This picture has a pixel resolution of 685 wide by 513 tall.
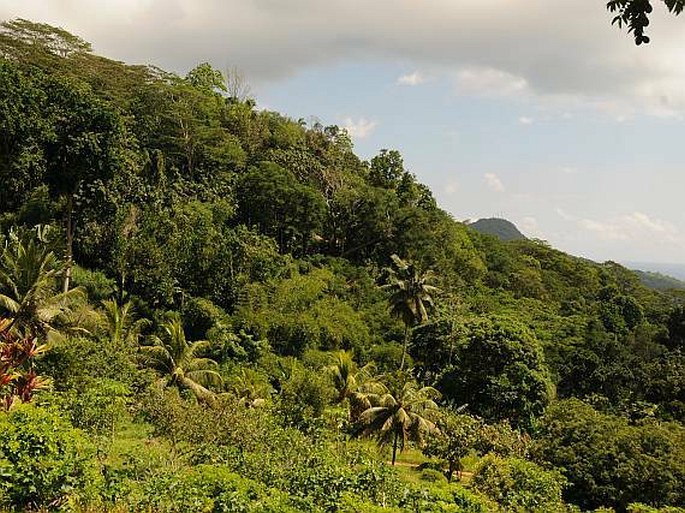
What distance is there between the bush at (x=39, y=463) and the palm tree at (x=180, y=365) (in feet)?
46.9

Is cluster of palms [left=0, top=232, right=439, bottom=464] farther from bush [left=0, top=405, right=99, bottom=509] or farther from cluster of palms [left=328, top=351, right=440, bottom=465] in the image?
bush [left=0, top=405, right=99, bottom=509]

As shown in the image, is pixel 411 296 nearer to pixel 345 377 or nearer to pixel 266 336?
pixel 345 377

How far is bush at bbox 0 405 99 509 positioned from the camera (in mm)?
6406

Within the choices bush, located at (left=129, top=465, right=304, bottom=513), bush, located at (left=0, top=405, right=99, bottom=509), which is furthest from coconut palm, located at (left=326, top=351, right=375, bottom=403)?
bush, located at (left=0, top=405, right=99, bottom=509)

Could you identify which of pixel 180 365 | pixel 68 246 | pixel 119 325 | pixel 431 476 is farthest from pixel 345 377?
pixel 68 246

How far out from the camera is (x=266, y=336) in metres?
28.8

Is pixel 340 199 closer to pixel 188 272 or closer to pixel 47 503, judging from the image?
pixel 188 272

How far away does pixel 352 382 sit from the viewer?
2556 centimetres

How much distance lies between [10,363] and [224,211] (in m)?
20.7

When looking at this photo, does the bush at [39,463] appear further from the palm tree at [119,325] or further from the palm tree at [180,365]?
the palm tree at [119,325]

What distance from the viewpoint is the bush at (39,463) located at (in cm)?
641

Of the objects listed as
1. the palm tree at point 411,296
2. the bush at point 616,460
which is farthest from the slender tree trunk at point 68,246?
the bush at point 616,460

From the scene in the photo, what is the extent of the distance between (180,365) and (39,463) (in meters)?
16.1

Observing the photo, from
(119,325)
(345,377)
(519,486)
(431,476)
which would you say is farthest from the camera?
(345,377)
